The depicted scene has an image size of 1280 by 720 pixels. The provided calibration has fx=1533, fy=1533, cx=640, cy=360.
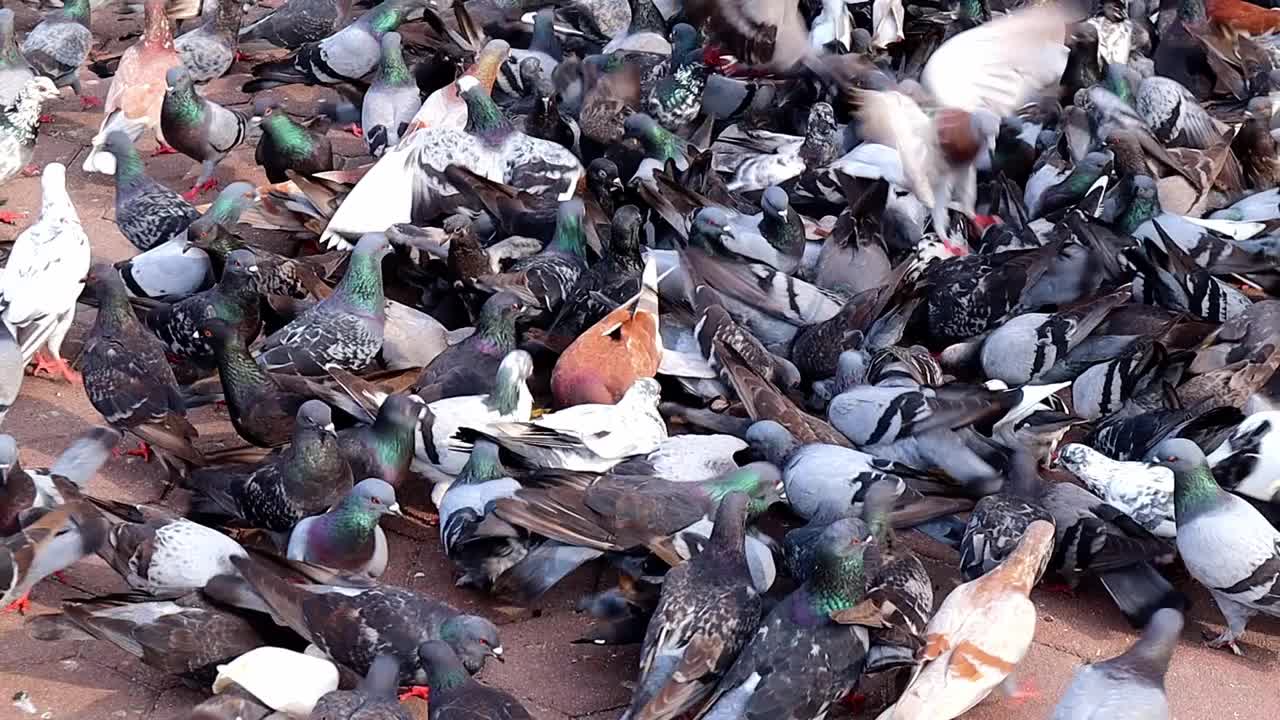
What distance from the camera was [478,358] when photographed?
6.30 meters

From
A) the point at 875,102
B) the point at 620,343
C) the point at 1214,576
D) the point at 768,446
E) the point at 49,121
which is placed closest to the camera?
the point at 1214,576

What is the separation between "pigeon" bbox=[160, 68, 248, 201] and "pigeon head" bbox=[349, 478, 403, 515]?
3.61 metres

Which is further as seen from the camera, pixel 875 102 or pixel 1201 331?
pixel 875 102

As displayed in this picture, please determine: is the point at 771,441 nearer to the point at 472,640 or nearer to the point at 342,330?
the point at 472,640

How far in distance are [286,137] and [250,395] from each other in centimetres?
243

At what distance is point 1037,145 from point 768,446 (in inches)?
137

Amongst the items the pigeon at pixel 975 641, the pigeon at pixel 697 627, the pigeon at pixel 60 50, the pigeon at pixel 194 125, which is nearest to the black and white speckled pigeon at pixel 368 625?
the pigeon at pixel 697 627

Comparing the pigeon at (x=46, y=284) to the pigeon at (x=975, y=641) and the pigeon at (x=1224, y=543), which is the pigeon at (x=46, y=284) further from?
the pigeon at (x=1224, y=543)

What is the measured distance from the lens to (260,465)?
5.70 metres

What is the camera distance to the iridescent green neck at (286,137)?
804 cm

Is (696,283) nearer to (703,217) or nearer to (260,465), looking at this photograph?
(703,217)

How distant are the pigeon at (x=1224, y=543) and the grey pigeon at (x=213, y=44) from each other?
633cm

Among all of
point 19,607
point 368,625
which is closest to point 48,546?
point 19,607

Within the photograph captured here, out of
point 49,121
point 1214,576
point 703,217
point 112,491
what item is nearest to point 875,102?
point 703,217
